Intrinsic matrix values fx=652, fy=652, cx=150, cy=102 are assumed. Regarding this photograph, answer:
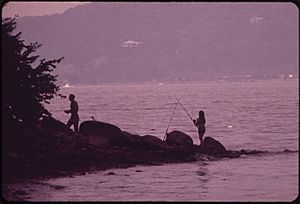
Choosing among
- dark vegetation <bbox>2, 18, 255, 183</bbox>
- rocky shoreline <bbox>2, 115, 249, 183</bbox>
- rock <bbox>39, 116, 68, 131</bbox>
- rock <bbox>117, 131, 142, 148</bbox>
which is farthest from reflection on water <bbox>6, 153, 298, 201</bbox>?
rock <bbox>39, 116, 68, 131</bbox>

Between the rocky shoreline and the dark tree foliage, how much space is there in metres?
0.58

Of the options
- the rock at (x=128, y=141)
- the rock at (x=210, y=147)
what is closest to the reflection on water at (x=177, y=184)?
the rock at (x=128, y=141)

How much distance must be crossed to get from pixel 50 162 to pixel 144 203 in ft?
20.5

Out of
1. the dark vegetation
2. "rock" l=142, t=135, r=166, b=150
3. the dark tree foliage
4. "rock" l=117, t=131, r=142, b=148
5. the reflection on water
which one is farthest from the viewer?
"rock" l=142, t=135, r=166, b=150

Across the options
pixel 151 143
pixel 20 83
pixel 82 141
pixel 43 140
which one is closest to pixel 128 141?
pixel 151 143

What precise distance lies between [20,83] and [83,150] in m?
3.29

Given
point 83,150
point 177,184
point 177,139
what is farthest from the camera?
point 177,139

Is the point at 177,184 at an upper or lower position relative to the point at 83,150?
lower

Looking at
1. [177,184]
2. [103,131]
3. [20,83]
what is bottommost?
[177,184]

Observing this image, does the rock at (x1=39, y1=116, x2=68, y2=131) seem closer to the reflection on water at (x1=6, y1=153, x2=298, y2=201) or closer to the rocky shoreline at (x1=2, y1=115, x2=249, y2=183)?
the rocky shoreline at (x1=2, y1=115, x2=249, y2=183)

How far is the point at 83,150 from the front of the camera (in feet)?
76.8

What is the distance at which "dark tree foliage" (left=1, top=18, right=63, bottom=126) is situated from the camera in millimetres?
21656

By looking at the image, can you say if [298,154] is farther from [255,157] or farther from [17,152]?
[17,152]

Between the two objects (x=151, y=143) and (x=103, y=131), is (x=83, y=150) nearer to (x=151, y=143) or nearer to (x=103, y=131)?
(x=103, y=131)
